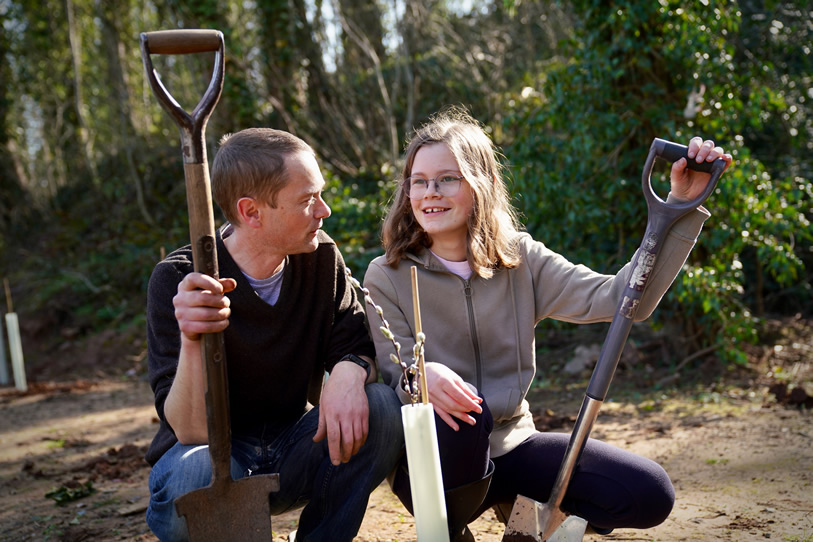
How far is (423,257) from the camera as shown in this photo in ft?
7.38

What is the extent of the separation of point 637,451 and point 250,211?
2.24 meters

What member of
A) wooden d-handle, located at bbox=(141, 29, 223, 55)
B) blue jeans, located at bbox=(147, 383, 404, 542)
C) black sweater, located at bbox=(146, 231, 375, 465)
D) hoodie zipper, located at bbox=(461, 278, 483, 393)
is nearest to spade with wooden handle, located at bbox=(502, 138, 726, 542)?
hoodie zipper, located at bbox=(461, 278, 483, 393)

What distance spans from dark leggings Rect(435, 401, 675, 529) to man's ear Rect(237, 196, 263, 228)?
0.71 meters

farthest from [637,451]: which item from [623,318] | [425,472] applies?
[425,472]

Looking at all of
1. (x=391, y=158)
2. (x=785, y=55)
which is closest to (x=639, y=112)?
(x=785, y=55)

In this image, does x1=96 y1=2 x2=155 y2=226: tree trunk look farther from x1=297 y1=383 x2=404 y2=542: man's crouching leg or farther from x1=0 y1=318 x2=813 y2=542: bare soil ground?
x1=297 y1=383 x2=404 y2=542: man's crouching leg

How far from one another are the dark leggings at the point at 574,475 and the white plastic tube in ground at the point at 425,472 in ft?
1.09

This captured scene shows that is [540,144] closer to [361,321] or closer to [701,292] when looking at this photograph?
[701,292]

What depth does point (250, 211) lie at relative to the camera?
204 centimetres

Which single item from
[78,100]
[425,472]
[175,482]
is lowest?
[175,482]

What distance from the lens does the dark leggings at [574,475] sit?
6.38 feet

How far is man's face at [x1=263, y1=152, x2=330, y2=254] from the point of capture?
202 cm

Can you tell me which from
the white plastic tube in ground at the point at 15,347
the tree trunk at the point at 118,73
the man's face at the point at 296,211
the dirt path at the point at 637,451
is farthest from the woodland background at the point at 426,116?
the man's face at the point at 296,211

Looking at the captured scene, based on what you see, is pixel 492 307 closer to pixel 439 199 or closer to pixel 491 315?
pixel 491 315
